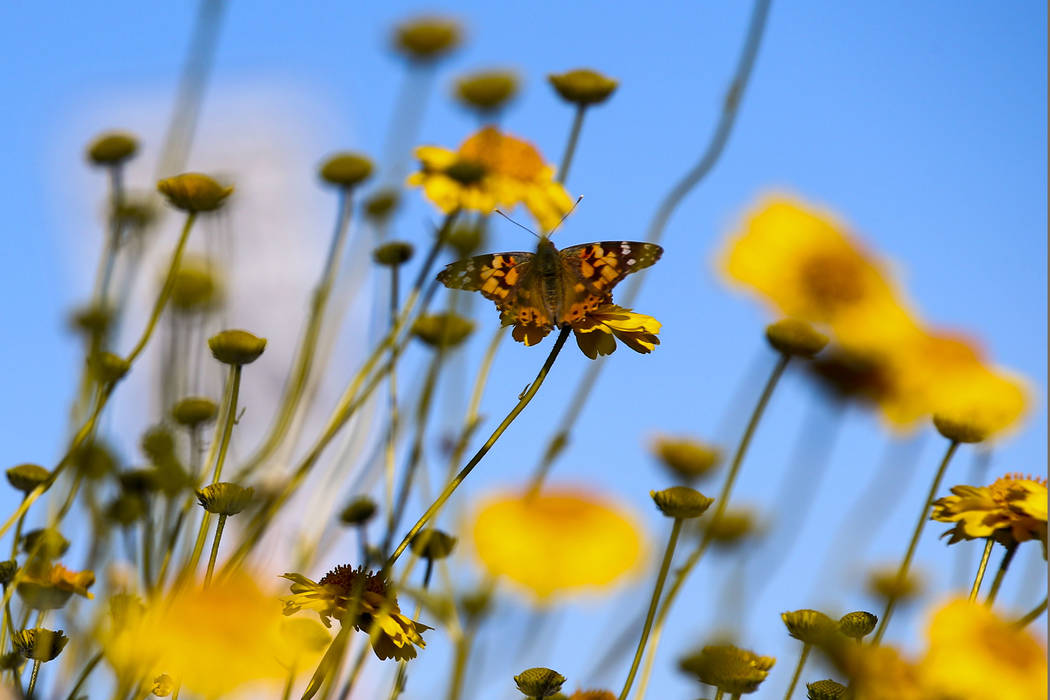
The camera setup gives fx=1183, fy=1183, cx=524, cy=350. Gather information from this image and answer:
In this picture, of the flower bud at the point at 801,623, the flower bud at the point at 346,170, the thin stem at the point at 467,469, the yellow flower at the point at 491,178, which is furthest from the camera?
the flower bud at the point at 346,170

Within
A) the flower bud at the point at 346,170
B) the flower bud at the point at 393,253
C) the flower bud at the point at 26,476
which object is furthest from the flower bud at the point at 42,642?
the flower bud at the point at 346,170

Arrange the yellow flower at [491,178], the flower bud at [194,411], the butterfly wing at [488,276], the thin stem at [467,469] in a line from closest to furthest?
the thin stem at [467,469]
the butterfly wing at [488,276]
the flower bud at [194,411]
the yellow flower at [491,178]

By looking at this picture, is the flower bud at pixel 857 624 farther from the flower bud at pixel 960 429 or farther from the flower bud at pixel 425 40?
the flower bud at pixel 425 40

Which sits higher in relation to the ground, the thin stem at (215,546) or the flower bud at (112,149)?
the flower bud at (112,149)

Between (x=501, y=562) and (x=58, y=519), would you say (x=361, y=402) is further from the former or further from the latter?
(x=501, y=562)

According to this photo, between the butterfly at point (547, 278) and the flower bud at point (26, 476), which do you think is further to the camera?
the flower bud at point (26, 476)

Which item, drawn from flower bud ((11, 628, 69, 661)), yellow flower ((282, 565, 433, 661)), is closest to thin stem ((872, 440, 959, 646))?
yellow flower ((282, 565, 433, 661))

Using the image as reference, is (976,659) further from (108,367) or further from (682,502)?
(108,367)

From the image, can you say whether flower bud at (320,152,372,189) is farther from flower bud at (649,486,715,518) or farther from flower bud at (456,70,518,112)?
flower bud at (649,486,715,518)
